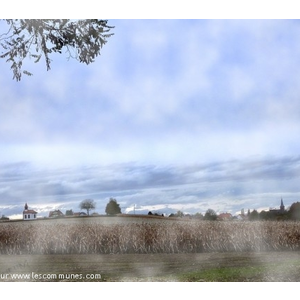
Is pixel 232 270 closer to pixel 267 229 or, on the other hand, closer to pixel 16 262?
pixel 267 229

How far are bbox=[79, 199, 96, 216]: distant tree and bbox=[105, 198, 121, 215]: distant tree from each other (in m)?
0.17

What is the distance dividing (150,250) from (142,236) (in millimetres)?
201

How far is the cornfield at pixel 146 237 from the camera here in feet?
22.0

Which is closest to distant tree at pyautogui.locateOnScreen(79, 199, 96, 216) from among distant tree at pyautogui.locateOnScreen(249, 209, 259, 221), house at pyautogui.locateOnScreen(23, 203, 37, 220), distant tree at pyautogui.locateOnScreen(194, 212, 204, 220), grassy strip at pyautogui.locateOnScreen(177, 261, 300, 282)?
house at pyautogui.locateOnScreen(23, 203, 37, 220)

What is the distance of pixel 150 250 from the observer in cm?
684

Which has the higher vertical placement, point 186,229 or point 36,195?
point 36,195

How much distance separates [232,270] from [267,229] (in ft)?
2.18

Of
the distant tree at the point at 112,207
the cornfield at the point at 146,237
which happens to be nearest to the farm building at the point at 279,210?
the cornfield at the point at 146,237

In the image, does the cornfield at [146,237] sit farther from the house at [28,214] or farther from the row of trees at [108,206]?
the row of trees at [108,206]

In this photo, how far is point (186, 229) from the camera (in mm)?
6734

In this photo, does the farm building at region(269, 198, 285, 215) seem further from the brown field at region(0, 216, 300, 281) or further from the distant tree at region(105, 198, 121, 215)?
the distant tree at region(105, 198, 121, 215)

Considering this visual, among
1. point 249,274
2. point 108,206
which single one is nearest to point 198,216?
point 249,274
